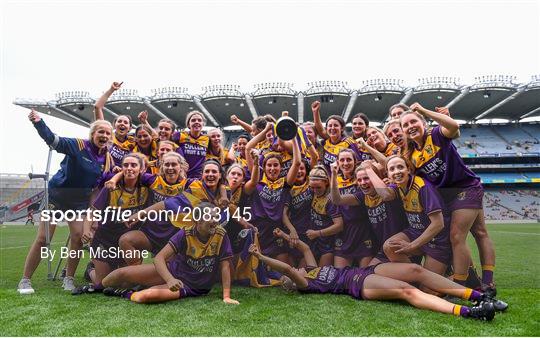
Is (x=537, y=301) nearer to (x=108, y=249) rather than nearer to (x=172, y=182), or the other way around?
(x=172, y=182)

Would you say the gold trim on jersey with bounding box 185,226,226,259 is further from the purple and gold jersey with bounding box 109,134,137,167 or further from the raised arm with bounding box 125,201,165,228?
the purple and gold jersey with bounding box 109,134,137,167

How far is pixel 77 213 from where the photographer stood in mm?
3533

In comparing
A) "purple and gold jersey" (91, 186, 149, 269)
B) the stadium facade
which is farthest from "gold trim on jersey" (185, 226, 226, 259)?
the stadium facade

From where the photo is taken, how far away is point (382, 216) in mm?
3256

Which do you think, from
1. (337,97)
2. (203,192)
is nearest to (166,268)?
(203,192)

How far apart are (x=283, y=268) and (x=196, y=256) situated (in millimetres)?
740

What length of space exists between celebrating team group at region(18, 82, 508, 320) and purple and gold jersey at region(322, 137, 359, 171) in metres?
0.36

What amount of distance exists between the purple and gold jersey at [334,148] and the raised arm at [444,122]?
39.5 inches

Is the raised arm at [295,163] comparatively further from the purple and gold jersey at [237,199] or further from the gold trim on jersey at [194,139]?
the gold trim on jersey at [194,139]

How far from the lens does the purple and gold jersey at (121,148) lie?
4.25 m

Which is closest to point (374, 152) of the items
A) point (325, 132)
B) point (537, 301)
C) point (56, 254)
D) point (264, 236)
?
point (325, 132)

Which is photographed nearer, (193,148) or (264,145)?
(264,145)

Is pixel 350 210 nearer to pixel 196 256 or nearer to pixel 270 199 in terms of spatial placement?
pixel 270 199

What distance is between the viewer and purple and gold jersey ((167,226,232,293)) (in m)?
3.16
